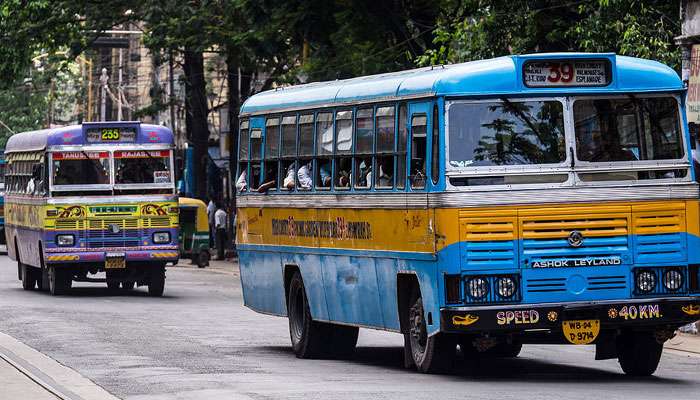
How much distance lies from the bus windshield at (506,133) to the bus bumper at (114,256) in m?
15.6

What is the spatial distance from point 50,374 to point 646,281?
5478 mm

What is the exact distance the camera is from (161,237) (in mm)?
29984

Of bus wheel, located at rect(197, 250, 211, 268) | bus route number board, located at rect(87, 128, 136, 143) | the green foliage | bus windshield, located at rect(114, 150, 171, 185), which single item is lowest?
bus wheel, located at rect(197, 250, 211, 268)

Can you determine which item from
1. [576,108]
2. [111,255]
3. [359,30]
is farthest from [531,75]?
[359,30]

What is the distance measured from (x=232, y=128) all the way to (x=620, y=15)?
25759 mm

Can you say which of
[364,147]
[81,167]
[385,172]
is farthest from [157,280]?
[385,172]

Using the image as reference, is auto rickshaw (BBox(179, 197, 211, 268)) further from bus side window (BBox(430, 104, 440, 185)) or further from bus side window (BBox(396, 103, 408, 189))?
bus side window (BBox(430, 104, 440, 185))

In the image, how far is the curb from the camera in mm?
14182

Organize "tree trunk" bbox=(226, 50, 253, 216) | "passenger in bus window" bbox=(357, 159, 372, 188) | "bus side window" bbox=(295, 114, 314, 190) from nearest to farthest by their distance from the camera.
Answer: "passenger in bus window" bbox=(357, 159, 372, 188)
"bus side window" bbox=(295, 114, 314, 190)
"tree trunk" bbox=(226, 50, 253, 216)

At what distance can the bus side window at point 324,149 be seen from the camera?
17438mm

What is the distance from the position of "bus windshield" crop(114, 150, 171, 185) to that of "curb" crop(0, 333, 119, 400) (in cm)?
997

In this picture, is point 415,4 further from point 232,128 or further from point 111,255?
point 232,128

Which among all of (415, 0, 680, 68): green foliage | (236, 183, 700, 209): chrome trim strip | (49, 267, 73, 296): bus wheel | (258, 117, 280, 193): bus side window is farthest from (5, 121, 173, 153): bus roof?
(236, 183, 700, 209): chrome trim strip

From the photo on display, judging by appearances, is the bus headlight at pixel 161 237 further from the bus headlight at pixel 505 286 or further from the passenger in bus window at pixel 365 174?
the bus headlight at pixel 505 286
